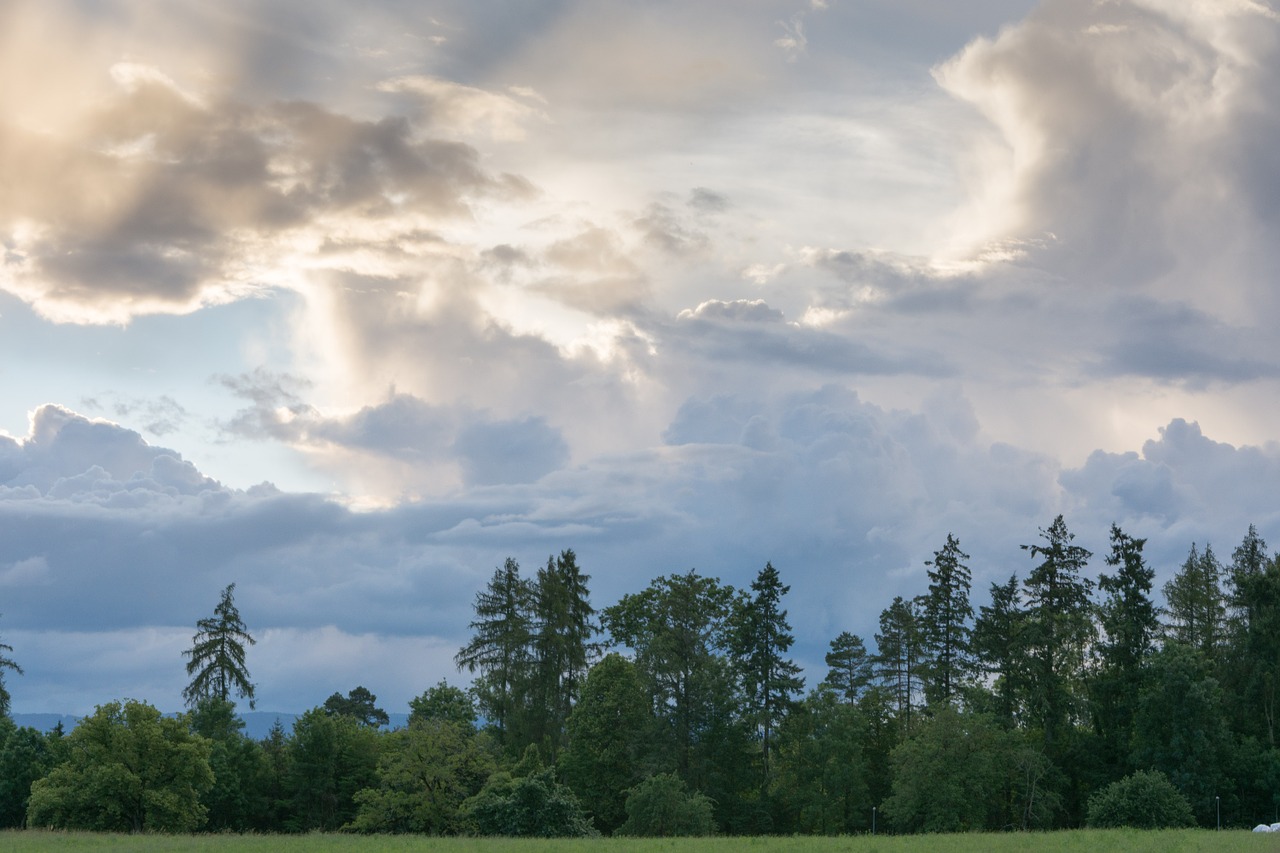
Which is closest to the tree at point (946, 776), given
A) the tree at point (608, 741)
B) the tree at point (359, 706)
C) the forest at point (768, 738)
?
the forest at point (768, 738)

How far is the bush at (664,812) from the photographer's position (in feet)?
244

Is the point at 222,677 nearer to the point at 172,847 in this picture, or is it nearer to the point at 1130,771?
the point at 172,847

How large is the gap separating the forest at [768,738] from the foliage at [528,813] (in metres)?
0.45

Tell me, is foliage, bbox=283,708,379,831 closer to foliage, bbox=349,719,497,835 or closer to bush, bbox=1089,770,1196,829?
foliage, bbox=349,719,497,835

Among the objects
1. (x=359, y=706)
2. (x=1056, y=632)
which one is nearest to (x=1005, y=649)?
(x=1056, y=632)

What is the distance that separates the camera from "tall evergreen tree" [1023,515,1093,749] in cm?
8381

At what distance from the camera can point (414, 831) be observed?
6719 centimetres

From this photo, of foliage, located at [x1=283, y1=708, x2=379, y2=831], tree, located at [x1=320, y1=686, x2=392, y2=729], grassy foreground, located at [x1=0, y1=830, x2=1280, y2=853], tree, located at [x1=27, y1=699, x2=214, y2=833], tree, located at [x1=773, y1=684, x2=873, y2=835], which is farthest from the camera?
tree, located at [x1=320, y1=686, x2=392, y2=729]

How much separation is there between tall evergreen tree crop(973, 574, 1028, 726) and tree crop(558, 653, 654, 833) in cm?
2511

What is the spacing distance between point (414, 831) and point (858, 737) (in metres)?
33.4

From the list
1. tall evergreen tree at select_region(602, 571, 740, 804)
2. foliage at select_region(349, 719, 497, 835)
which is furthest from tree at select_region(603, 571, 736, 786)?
foliage at select_region(349, 719, 497, 835)

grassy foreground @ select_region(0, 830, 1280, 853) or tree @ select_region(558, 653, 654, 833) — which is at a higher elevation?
tree @ select_region(558, 653, 654, 833)

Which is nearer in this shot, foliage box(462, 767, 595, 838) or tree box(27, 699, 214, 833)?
foliage box(462, 767, 595, 838)

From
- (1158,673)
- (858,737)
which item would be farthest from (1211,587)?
(858,737)
